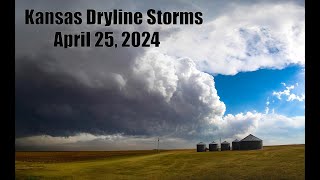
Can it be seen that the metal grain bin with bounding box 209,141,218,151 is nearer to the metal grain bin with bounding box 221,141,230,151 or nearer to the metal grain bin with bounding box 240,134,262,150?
the metal grain bin with bounding box 221,141,230,151

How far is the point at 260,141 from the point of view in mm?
81438

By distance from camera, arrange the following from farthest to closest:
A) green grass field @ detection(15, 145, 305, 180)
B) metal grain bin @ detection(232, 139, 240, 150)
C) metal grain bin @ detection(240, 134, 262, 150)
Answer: metal grain bin @ detection(232, 139, 240, 150)
metal grain bin @ detection(240, 134, 262, 150)
green grass field @ detection(15, 145, 305, 180)

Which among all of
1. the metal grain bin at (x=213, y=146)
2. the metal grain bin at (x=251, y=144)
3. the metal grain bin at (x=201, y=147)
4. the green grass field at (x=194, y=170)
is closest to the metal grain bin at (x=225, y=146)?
the metal grain bin at (x=213, y=146)

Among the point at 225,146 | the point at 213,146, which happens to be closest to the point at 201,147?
the point at 213,146

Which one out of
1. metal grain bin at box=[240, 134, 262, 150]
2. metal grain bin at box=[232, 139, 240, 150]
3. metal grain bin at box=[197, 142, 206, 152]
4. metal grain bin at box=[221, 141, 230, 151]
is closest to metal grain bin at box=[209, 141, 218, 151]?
metal grain bin at box=[221, 141, 230, 151]

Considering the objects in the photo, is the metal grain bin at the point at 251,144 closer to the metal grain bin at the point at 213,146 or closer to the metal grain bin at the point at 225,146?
the metal grain bin at the point at 225,146

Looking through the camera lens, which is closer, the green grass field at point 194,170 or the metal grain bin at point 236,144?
the green grass field at point 194,170

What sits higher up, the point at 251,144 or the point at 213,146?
the point at 251,144

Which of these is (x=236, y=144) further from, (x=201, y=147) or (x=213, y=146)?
(x=201, y=147)

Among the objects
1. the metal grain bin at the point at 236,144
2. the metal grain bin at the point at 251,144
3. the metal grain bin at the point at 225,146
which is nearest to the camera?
the metal grain bin at the point at 251,144

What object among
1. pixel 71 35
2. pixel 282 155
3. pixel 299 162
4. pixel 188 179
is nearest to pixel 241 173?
pixel 188 179
